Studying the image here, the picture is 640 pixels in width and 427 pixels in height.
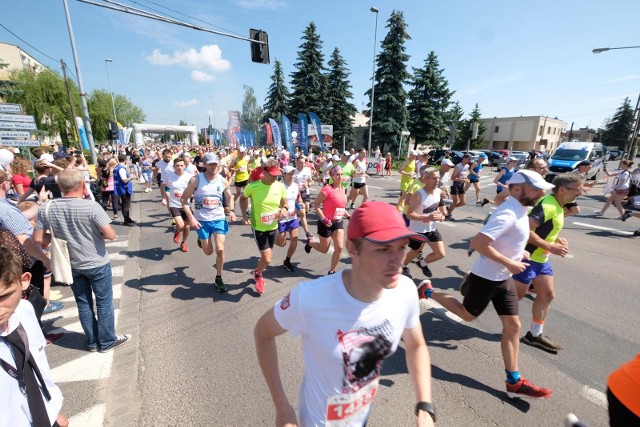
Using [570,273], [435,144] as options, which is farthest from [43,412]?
[435,144]

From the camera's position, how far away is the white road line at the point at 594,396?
9.40 ft

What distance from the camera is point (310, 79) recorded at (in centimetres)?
3766

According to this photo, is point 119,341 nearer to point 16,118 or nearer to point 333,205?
point 333,205

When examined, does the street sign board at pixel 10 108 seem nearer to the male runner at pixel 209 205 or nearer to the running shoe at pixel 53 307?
the running shoe at pixel 53 307

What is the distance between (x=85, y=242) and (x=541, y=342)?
538 cm

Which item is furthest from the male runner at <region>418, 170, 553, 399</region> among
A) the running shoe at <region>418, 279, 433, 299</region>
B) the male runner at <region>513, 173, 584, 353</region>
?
the running shoe at <region>418, 279, 433, 299</region>

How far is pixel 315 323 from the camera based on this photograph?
4.71 feet

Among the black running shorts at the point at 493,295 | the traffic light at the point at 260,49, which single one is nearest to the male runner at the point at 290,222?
the black running shorts at the point at 493,295

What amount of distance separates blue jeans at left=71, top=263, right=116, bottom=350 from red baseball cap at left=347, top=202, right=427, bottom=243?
130 inches

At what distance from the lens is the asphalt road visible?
2748mm

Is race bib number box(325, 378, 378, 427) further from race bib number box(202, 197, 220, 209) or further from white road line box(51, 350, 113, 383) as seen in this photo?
race bib number box(202, 197, 220, 209)

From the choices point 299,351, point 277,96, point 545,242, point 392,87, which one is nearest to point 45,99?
point 277,96

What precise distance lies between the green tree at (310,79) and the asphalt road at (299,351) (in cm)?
3444

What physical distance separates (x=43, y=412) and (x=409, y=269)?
5405 mm
